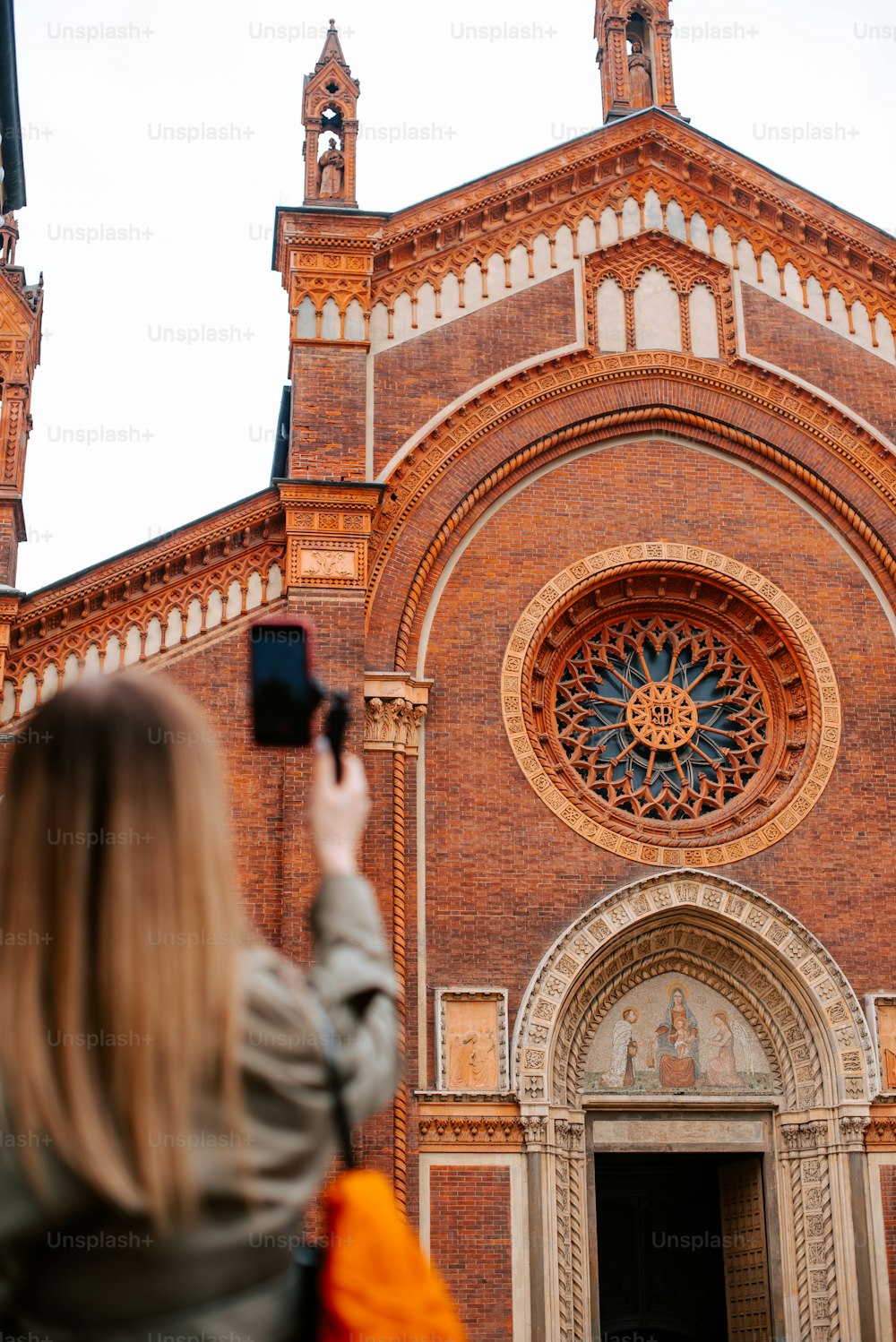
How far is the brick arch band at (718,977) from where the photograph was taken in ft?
48.6

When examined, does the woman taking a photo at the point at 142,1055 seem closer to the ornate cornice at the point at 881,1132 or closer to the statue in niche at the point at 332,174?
the ornate cornice at the point at 881,1132

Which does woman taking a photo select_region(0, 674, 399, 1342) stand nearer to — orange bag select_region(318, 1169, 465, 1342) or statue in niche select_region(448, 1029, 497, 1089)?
orange bag select_region(318, 1169, 465, 1342)

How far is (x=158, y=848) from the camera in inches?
75.4

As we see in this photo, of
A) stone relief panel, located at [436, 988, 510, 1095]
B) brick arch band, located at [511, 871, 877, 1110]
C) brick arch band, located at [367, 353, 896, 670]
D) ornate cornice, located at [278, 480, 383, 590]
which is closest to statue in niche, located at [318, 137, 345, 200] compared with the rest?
brick arch band, located at [367, 353, 896, 670]

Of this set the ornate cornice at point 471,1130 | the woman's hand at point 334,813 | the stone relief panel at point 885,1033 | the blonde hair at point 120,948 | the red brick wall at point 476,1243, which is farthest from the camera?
the stone relief panel at point 885,1033

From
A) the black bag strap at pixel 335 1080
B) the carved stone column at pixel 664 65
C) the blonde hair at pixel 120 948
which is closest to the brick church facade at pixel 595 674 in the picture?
the carved stone column at pixel 664 65

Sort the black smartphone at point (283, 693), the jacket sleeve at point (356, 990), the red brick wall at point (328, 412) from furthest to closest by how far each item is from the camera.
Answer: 1. the red brick wall at point (328, 412)
2. the black smartphone at point (283, 693)
3. the jacket sleeve at point (356, 990)

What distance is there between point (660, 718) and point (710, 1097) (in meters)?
4.10

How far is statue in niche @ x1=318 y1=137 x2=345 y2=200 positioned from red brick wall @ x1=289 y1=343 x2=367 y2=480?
200 centimetres

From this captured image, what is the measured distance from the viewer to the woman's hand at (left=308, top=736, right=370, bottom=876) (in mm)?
2318

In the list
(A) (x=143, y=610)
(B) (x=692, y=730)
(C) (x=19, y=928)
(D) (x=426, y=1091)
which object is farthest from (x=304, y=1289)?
(B) (x=692, y=730)

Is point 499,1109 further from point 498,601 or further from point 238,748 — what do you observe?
point 498,601

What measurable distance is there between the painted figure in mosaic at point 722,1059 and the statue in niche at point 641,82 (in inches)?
455

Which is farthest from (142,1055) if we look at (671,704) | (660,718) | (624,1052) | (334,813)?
(671,704)
